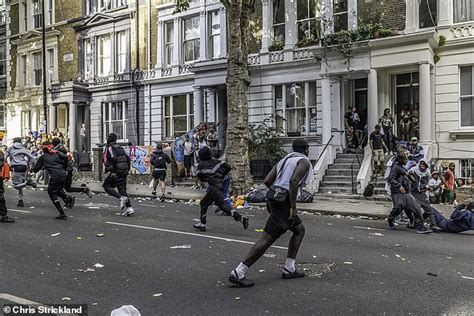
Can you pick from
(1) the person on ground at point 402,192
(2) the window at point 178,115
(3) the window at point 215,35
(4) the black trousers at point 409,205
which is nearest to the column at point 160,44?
(2) the window at point 178,115

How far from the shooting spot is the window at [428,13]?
19234 mm

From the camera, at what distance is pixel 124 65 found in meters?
29.9

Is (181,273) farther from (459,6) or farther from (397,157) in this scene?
(459,6)

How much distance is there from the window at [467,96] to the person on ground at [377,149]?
3124 mm

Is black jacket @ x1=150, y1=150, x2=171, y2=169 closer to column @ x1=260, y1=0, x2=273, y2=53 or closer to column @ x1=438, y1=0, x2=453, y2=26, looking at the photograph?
column @ x1=260, y1=0, x2=273, y2=53

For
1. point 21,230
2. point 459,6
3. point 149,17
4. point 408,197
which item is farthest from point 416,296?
point 149,17

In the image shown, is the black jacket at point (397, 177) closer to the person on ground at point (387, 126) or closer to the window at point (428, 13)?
the person on ground at point (387, 126)

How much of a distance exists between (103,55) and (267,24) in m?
11.8

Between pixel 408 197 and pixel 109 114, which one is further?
pixel 109 114

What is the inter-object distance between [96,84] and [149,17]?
527 centimetres

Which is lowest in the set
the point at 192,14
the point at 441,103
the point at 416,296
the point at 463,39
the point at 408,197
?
the point at 416,296

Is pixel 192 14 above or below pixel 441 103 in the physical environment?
above

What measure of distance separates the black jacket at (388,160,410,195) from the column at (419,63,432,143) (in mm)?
7195

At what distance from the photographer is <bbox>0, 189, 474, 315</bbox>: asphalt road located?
582cm
